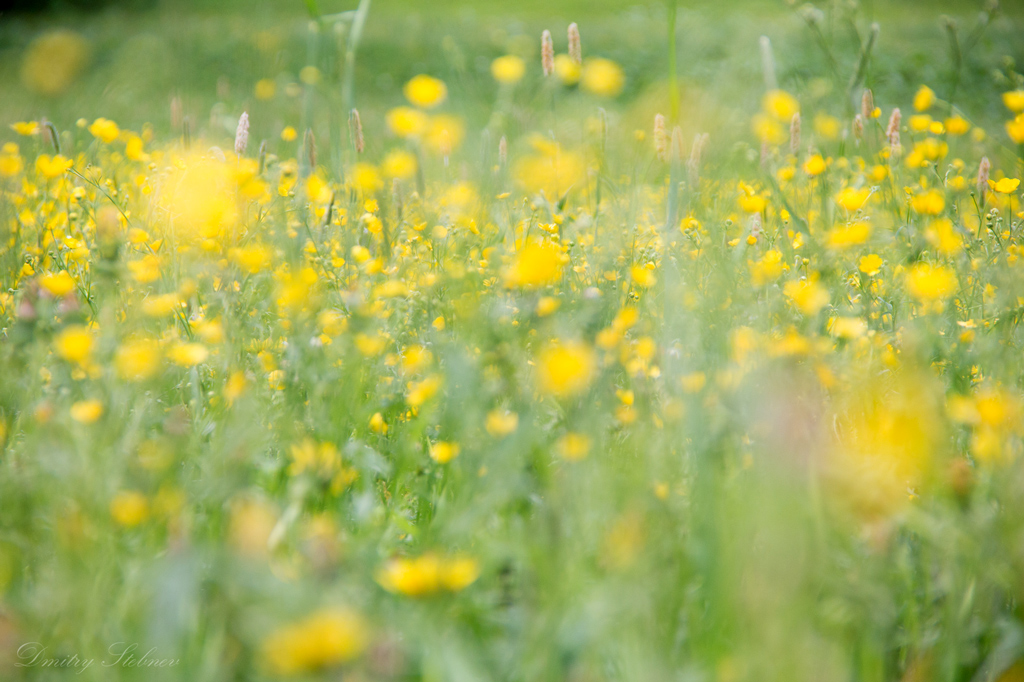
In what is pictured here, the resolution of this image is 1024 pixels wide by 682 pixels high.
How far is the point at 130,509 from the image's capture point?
2.55ft

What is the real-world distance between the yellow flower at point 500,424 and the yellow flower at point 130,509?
1.46 feet

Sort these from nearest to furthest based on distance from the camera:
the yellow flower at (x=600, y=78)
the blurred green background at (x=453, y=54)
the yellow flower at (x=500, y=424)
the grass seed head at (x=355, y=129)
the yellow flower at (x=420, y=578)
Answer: the yellow flower at (x=420, y=578)
the yellow flower at (x=500, y=424)
the grass seed head at (x=355, y=129)
the yellow flower at (x=600, y=78)
the blurred green background at (x=453, y=54)

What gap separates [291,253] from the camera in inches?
53.4

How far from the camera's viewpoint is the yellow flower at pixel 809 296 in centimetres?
112

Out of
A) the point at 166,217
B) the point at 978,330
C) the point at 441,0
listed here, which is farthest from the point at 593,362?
the point at 441,0

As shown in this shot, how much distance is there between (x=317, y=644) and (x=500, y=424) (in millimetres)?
489

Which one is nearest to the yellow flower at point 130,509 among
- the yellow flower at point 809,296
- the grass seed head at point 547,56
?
the yellow flower at point 809,296

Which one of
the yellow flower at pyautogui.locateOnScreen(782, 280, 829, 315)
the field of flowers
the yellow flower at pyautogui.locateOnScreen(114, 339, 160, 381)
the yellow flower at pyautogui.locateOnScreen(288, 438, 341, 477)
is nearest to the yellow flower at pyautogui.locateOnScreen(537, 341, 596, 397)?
the field of flowers

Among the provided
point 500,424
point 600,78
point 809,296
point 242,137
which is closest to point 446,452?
point 500,424

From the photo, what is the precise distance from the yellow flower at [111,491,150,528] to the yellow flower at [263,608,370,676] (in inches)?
10.1

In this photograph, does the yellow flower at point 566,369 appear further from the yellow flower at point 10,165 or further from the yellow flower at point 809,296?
the yellow flower at point 10,165

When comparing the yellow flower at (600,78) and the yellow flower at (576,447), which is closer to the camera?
the yellow flower at (576,447)

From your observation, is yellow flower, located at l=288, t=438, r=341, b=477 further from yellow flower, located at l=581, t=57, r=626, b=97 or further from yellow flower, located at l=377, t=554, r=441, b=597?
yellow flower, located at l=581, t=57, r=626, b=97

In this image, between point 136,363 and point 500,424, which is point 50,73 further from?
point 500,424
